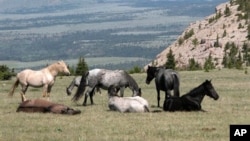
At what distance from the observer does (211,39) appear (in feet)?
219

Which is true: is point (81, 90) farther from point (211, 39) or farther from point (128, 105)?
point (211, 39)

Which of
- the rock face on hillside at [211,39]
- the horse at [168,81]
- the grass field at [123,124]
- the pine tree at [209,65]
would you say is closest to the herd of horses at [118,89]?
the horse at [168,81]

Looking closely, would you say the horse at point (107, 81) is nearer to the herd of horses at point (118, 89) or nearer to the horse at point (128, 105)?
the herd of horses at point (118, 89)

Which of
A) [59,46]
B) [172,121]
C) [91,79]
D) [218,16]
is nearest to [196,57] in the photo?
[218,16]

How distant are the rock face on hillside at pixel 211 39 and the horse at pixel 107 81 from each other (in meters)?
33.5

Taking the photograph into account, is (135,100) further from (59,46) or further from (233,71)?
(59,46)

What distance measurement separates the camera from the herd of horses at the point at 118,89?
857 inches

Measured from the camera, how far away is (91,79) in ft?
81.1

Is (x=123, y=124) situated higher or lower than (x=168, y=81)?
lower

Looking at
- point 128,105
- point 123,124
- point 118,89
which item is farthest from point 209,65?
point 123,124

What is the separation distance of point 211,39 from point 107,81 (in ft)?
142

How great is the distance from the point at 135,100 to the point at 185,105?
145cm

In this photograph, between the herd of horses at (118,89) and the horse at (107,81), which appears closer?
the herd of horses at (118,89)

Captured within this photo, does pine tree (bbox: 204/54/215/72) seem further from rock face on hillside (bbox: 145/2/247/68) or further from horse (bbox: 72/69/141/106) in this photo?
horse (bbox: 72/69/141/106)
